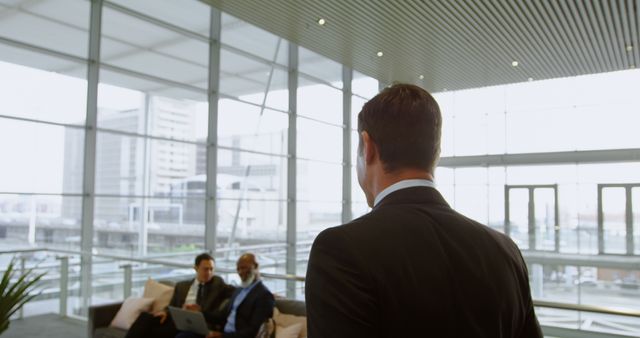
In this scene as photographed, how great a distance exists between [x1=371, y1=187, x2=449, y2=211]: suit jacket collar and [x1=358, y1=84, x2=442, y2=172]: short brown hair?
0.04 m

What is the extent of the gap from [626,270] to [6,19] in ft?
37.6

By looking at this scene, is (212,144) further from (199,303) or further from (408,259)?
(408,259)

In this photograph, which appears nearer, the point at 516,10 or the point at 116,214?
the point at 516,10

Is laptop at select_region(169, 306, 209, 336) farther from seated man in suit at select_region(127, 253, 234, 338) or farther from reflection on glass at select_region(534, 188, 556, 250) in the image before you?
reflection on glass at select_region(534, 188, 556, 250)

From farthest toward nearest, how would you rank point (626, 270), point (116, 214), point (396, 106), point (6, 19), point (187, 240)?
point (626, 270)
point (187, 240)
point (116, 214)
point (6, 19)
point (396, 106)

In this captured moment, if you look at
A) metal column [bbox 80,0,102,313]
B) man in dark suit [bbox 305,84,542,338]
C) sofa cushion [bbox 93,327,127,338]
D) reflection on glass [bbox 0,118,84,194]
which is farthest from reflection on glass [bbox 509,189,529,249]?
man in dark suit [bbox 305,84,542,338]

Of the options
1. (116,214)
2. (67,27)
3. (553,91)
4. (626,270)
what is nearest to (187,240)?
(116,214)

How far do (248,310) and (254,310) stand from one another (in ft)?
0.17

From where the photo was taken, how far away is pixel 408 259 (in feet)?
2.21

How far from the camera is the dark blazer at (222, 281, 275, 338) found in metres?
4.08

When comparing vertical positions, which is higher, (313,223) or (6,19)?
(6,19)

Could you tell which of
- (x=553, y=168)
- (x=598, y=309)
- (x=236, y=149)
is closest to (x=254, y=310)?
(x=598, y=309)

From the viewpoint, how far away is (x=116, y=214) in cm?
790

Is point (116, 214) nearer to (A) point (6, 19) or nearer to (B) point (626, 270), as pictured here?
(A) point (6, 19)
